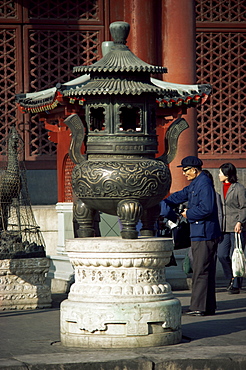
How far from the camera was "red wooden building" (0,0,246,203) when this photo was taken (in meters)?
12.7

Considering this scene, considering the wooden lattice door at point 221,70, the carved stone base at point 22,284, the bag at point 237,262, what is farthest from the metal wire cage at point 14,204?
the wooden lattice door at point 221,70

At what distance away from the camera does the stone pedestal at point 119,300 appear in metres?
6.43

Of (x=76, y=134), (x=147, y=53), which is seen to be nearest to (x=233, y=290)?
(x=76, y=134)

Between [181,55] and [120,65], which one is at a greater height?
[181,55]

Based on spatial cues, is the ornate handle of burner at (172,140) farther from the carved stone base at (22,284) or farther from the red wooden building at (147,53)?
the red wooden building at (147,53)

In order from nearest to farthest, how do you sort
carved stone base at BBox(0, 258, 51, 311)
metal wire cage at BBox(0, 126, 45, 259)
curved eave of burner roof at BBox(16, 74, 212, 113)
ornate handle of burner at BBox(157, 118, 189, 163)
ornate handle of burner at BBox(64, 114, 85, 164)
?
ornate handle of burner at BBox(64, 114, 85, 164)
ornate handle of burner at BBox(157, 118, 189, 163)
carved stone base at BBox(0, 258, 51, 311)
metal wire cage at BBox(0, 126, 45, 259)
curved eave of burner roof at BBox(16, 74, 212, 113)

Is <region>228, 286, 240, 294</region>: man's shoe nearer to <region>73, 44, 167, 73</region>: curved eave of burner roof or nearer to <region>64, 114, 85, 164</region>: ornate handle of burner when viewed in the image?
<region>64, 114, 85, 164</region>: ornate handle of burner

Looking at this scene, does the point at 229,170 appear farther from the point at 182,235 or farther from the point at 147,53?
the point at 147,53

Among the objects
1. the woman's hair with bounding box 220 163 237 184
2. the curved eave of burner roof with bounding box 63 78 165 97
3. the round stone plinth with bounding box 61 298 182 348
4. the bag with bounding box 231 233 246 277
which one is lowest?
the round stone plinth with bounding box 61 298 182 348

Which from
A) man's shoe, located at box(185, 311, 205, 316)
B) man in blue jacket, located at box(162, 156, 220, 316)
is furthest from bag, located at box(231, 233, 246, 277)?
man's shoe, located at box(185, 311, 205, 316)

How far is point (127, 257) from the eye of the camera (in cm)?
651

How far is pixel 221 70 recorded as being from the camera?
45.2 ft

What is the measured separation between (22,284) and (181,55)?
5381 millimetres

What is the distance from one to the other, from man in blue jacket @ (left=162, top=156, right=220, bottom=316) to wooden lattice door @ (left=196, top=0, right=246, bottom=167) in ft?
17.6
